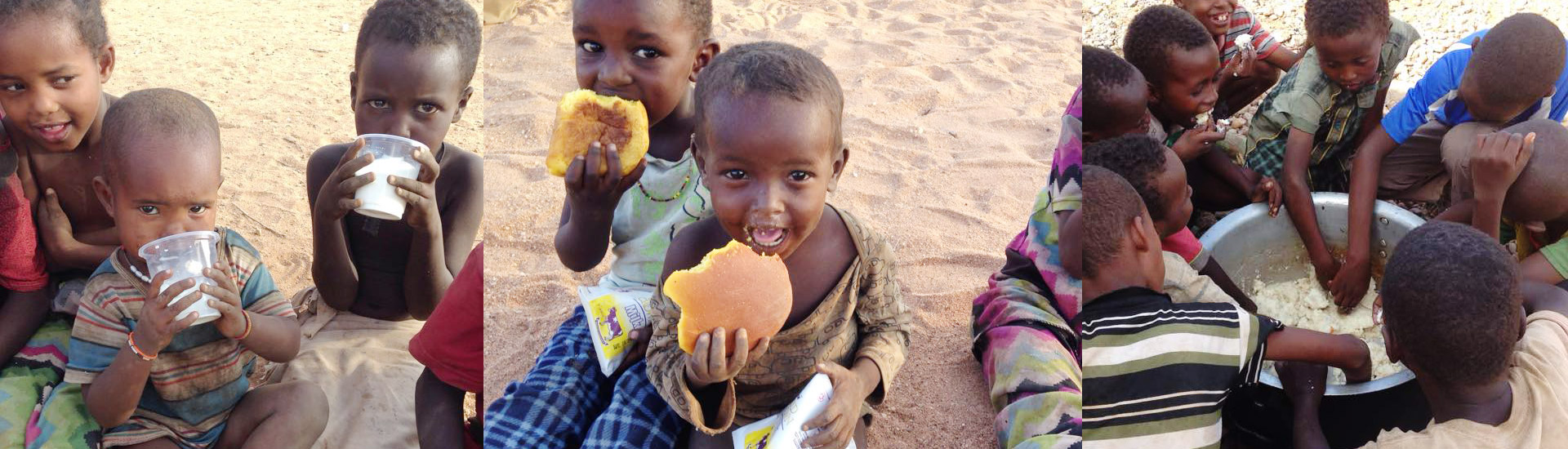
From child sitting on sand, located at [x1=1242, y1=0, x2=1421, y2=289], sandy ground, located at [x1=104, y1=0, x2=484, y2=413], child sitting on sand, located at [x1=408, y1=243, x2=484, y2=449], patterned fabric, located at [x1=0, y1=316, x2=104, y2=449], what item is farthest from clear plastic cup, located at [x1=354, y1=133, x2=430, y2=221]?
child sitting on sand, located at [x1=1242, y1=0, x2=1421, y2=289]

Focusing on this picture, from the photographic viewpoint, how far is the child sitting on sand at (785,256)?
1423 millimetres

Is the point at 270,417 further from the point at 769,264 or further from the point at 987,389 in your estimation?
the point at 987,389

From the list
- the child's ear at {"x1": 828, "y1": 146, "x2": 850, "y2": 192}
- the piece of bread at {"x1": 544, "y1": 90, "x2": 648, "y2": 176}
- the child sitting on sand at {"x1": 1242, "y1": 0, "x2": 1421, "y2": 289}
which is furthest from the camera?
the child sitting on sand at {"x1": 1242, "y1": 0, "x2": 1421, "y2": 289}

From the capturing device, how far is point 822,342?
1.68 metres

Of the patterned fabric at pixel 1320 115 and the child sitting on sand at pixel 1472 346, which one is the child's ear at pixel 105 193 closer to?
the child sitting on sand at pixel 1472 346

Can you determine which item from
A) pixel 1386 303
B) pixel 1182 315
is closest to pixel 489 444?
pixel 1182 315

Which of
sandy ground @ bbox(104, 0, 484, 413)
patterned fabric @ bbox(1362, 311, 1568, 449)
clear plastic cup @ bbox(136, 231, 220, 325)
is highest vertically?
clear plastic cup @ bbox(136, 231, 220, 325)

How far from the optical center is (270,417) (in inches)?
79.2

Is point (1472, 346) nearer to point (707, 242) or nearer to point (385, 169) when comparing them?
point (707, 242)

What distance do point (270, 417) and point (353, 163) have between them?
0.55 meters

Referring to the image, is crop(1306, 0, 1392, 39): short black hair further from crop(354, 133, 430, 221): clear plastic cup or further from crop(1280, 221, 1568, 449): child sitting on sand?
crop(354, 133, 430, 221): clear plastic cup

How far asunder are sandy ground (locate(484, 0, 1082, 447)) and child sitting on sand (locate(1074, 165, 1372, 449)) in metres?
0.30

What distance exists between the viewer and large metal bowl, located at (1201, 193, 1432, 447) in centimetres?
225

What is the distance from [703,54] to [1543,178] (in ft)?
5.58
